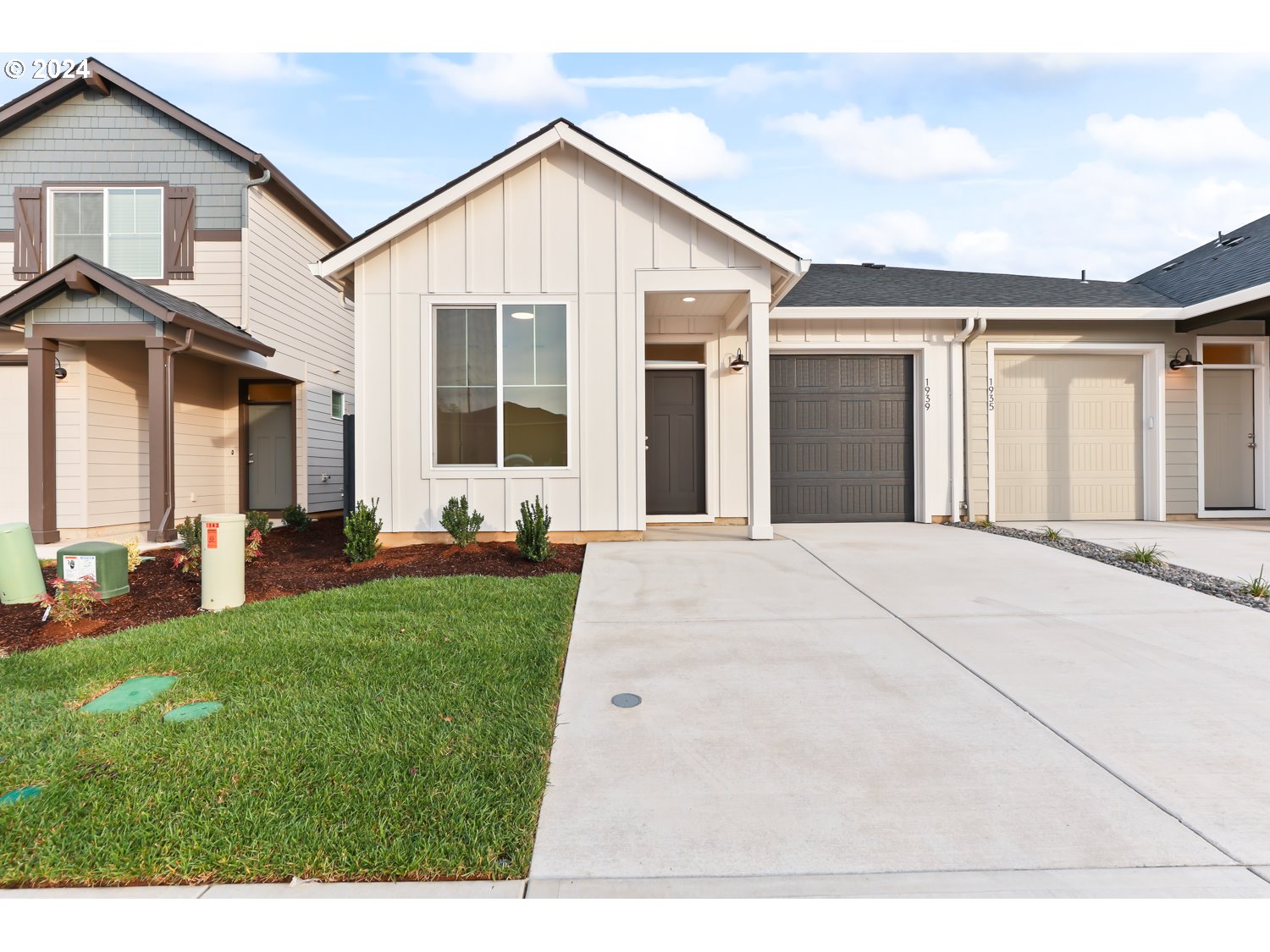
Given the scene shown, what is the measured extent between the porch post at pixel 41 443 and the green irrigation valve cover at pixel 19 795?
Result: 7267mm

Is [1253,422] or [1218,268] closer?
[1218,268]

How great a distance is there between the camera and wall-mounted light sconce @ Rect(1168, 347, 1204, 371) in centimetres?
912

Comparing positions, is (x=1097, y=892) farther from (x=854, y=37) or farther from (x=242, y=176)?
(x=242, y=176)

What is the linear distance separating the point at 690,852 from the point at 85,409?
386 inches

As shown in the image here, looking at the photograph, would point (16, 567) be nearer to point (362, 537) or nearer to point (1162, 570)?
point (362, 537)

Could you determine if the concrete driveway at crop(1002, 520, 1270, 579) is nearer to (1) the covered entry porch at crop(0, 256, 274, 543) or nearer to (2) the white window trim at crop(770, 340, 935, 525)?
(2) the white window trim at crop(770, 340, 935, 525)

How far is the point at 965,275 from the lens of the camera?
1096cm

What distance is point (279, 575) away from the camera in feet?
19.8

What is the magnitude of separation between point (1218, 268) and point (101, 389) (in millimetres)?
15719

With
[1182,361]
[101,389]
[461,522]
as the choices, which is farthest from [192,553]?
[1182,361]

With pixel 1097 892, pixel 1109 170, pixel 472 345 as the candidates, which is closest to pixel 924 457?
pixel 472 345

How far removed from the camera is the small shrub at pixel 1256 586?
189 inches

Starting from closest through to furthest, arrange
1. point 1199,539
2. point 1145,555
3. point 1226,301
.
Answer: point 1145,555 < point 1199,539 < point 1226,301

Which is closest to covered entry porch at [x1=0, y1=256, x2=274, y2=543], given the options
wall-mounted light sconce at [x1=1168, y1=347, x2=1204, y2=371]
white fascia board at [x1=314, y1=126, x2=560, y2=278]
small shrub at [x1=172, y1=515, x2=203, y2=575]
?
small shrub at [x1=172, y1=515, x2=203, y2=575]
